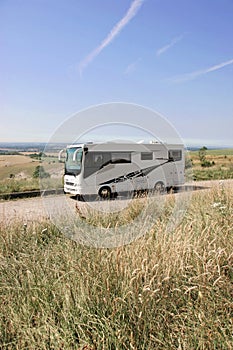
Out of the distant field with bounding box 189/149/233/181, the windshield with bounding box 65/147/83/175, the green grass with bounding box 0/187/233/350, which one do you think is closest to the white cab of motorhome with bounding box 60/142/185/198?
the windshield with bounding box 65/147/83/175

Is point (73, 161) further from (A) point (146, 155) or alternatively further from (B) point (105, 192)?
(A) point (146, 155)

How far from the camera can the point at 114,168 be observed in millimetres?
13211

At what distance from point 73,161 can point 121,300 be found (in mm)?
10606

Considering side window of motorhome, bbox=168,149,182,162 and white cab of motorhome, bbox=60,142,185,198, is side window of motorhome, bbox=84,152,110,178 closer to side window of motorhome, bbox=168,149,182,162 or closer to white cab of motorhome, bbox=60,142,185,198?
white cab of motorhome, bbox=60,142,185,198

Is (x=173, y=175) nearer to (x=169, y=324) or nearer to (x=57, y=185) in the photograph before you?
(x=57, y=185)

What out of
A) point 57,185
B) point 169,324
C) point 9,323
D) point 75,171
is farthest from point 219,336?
point 57,185

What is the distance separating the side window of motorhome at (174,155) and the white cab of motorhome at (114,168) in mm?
409

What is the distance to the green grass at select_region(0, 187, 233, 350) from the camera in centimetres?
213

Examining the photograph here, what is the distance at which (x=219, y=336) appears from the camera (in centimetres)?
205

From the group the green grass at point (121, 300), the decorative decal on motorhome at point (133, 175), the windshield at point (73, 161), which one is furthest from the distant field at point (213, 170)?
the green grass at point (121, 300)

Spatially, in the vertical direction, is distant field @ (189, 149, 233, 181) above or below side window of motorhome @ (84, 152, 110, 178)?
below

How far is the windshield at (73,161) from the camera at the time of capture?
12.3 meters

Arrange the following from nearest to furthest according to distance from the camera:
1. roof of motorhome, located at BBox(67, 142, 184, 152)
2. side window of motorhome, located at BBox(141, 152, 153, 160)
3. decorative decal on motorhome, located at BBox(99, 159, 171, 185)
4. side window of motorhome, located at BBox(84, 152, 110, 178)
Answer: side window of motorhome, located at BBox(84, 152, 110, 178), roof of motorhome, located at BBox(67, 142, 184, 152), decorative decal on motorhome, located at BBox(99, 159, 171, 185), side window of motorhome, located at BBox(141, 152, 153, 160)

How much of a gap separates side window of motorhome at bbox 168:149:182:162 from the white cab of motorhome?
41cm
